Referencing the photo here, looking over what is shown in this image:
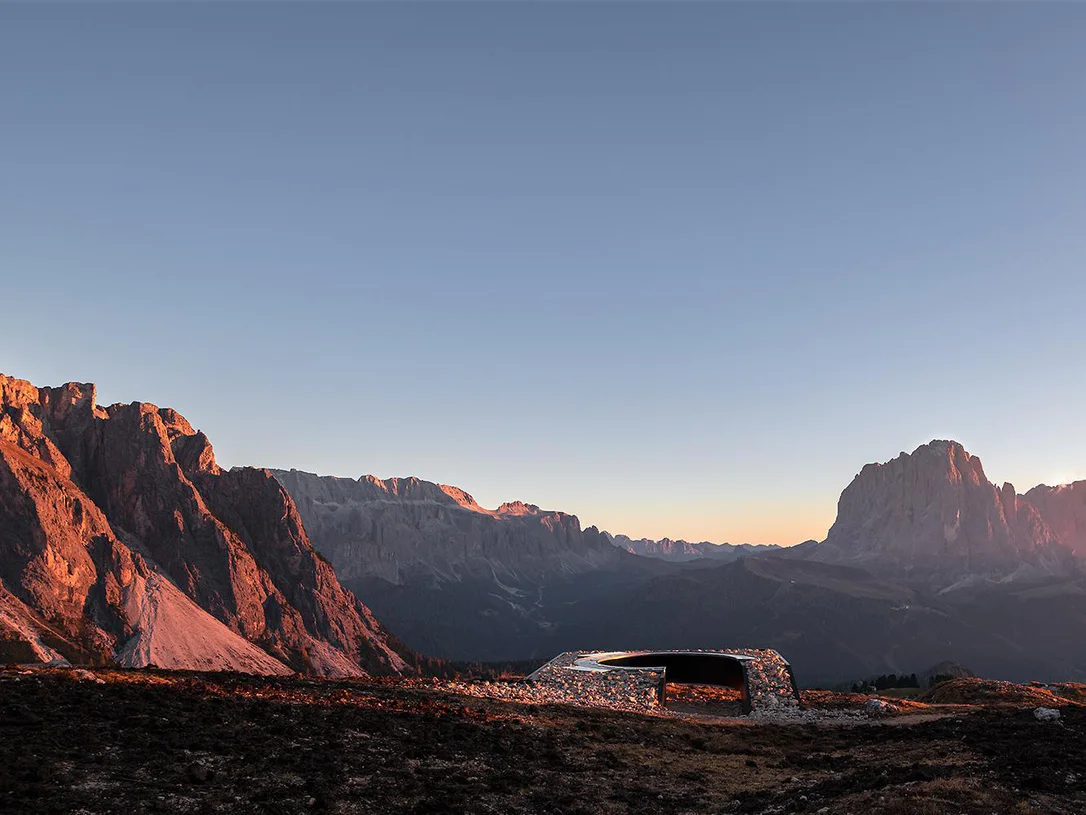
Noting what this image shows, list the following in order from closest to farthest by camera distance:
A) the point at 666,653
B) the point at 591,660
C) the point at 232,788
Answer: the point at 232,788
the point at 591,660
the point at 666,653

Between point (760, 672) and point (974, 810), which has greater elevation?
point (974, 810)

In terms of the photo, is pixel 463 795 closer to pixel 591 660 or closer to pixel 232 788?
pixel 232 788

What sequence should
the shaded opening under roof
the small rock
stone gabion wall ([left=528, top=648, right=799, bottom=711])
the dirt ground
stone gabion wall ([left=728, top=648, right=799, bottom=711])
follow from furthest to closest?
the shaded opening under roof, stone gabion wall ([left=728, top=648, right=799, bottom=711]), stone gabion wall ([left=528, top=648, right=799, bottom=711]), the small rock, the dirt ground

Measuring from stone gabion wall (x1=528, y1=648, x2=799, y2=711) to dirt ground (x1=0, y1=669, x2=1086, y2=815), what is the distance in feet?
65.4

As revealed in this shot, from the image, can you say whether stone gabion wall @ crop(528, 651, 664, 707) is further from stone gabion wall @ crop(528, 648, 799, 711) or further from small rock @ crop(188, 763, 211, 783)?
small rock @ crop(188, 763, 211, 783)

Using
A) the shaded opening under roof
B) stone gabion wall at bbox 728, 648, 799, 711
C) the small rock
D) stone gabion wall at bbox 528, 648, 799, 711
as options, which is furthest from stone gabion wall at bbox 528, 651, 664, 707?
the small rock

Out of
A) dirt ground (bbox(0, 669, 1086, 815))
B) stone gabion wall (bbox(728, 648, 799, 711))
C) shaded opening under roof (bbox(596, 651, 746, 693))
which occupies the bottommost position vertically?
shaded opening under roof (bbox(596, 651, 746, 693))

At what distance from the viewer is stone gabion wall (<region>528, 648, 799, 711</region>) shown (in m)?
76.2

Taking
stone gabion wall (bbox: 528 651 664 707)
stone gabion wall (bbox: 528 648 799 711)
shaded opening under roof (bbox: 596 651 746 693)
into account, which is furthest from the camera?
shaded opening under roof (bbox: 596 651 746 693)

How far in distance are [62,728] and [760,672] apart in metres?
80.3

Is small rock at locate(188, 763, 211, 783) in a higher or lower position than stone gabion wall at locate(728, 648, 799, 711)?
higher

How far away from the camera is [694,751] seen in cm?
4831

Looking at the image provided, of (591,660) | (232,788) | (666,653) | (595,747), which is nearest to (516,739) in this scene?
(595,747)

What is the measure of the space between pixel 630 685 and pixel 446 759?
160ft
